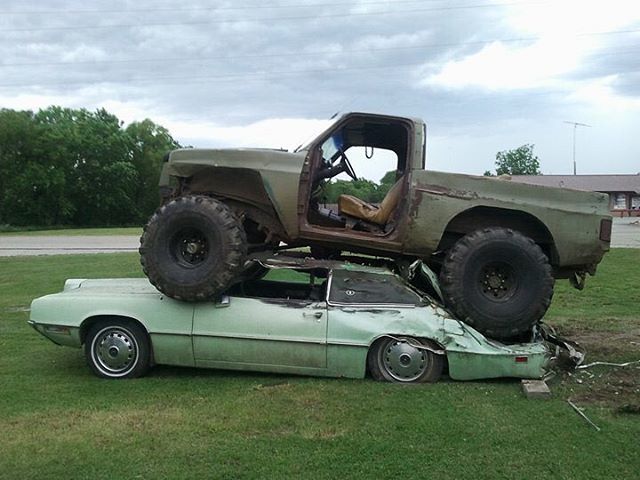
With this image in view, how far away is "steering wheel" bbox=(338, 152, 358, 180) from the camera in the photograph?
7398 millimetres

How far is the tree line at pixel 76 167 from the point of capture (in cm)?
6184

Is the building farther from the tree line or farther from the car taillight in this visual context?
the car taillight

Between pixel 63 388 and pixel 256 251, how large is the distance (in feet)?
7.21

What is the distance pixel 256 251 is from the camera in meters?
6.73

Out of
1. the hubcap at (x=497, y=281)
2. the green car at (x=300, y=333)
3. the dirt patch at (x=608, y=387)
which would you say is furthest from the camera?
the hubcap at (x=497, y=281)

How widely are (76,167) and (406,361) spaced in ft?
220

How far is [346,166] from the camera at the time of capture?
748cm

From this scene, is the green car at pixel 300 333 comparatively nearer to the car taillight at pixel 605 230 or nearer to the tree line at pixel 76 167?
the car taillight at pixel 605 230

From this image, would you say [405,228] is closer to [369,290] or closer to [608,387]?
[369,290]

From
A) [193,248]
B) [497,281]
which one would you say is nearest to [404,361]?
[497,281]

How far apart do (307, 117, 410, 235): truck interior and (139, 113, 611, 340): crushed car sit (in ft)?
0.08

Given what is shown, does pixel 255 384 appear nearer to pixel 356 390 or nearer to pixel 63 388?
pixel 356 390

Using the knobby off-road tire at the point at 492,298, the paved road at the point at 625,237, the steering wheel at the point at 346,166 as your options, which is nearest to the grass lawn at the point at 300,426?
the knobby off-road tire at the point at 492,298

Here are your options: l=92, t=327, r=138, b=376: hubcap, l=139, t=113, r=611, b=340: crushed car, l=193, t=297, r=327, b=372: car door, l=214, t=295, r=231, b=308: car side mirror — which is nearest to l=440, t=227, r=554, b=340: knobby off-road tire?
l=139, t=113, r=611, b=340: crushed car
